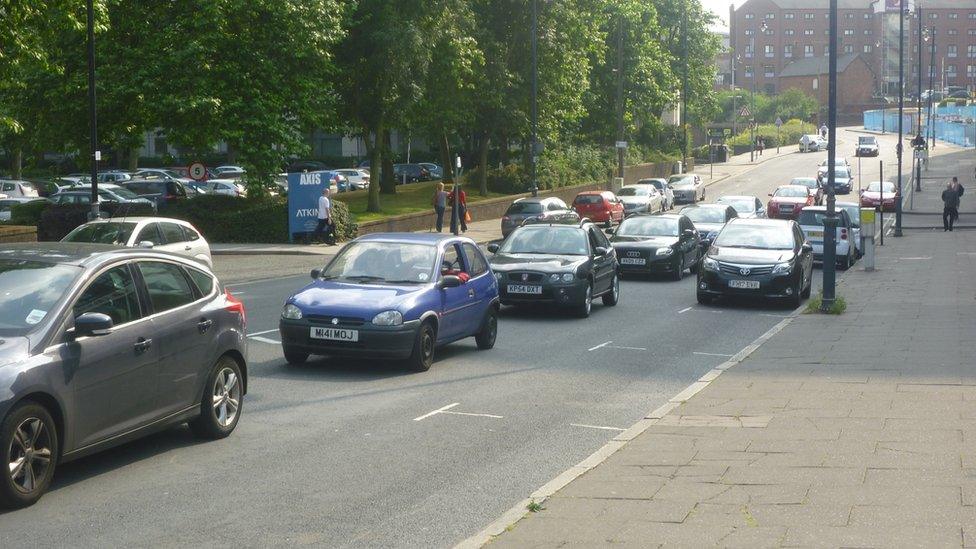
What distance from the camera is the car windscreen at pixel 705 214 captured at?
32938 mm

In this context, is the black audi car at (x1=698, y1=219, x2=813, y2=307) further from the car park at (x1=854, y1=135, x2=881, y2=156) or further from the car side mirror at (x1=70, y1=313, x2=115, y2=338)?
the car park at (x1=854, y1=135, x2=881, y2=156)

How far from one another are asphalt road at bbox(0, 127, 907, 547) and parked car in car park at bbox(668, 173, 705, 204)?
165 feet

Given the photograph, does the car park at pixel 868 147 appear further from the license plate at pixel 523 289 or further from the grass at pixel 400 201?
the license plate at pixel 523 289

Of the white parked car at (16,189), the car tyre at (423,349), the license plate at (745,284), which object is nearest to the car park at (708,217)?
the license plate at (745,284)

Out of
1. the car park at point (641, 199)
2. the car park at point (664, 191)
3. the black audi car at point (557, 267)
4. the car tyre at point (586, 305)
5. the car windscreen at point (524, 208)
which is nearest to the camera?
the black audi car at point (557, 267)

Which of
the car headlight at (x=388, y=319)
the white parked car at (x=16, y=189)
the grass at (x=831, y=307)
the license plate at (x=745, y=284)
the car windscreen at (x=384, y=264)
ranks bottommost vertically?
the grass at (x=831, y=307)

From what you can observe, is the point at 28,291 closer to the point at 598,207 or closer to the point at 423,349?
the point at 423,349

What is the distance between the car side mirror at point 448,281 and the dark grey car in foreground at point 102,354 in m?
4.25

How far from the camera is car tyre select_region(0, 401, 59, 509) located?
7070 mm

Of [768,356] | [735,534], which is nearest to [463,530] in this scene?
[735,534]

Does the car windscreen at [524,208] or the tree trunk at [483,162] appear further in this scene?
the tree trunk at [483,162]

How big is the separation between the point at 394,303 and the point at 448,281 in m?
1.07

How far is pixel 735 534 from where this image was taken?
658 centimetres

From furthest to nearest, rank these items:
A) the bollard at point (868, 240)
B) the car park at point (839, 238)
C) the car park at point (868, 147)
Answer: the car park at point (868, 147)
the car park at point (839, 238)
the bollard at point (868, 240)
